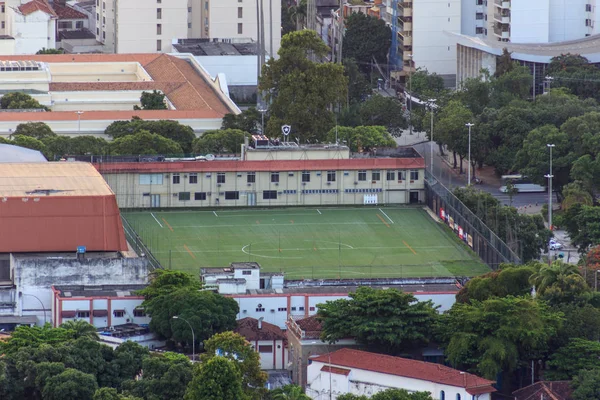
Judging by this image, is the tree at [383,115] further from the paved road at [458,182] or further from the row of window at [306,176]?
the row of window at [306,176]

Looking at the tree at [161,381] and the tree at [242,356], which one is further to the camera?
the tree at [242,356]

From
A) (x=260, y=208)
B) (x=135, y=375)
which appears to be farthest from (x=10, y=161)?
(x=135, y=375)

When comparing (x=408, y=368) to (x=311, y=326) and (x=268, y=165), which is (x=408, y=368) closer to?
(x=311, y=326)

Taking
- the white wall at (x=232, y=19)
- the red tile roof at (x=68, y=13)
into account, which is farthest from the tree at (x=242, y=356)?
the red tile roof at (x=68, y=13)

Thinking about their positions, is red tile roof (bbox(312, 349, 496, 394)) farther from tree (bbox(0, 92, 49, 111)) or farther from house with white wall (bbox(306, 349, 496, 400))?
tree (bbox(0, 92, 49, 111))

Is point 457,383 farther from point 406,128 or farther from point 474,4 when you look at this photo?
point 474,4

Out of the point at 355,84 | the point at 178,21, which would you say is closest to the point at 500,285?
the point at 355,84
